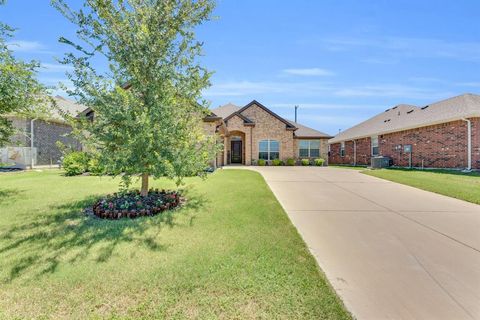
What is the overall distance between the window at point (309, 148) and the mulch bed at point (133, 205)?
21.1 m

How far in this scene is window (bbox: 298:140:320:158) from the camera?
→ 27.5 m

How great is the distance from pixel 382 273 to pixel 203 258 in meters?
2.55

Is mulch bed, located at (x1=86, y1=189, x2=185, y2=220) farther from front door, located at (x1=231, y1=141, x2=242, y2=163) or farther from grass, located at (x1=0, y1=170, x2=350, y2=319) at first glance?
front door, located at (x1=231, y1=141, x2=242, y2=163)

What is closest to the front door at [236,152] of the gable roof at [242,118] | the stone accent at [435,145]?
the gable roof at [242,118]

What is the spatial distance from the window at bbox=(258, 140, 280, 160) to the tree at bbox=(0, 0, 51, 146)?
19.1m

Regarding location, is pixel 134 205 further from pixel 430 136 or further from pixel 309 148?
pixel 309 148

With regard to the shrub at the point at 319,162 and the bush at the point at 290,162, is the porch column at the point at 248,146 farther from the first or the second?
the shrub at the point at 319,162

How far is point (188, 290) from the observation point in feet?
10.7

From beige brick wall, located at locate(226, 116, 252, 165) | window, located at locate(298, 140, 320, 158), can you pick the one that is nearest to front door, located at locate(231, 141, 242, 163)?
beige brick wall, located at locate(226, 116, 252, 165)

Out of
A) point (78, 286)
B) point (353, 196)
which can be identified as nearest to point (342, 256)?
point (78, 286)

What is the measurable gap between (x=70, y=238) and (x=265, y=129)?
22693mm

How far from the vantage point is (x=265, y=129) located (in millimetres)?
26562

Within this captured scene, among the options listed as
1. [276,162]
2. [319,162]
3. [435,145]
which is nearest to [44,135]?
[276,162]

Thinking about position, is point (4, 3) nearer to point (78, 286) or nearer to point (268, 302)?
point (78, 286)
